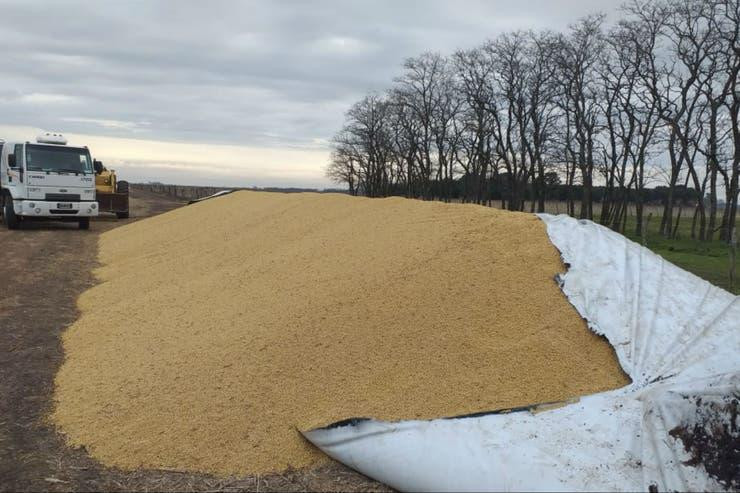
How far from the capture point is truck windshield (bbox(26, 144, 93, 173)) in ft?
48.2

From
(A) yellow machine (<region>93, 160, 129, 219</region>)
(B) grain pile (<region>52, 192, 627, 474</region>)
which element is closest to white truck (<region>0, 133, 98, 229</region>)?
(A) yellow machine (<region>93, 160, 129, 219</region>)

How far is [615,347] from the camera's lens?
412cm

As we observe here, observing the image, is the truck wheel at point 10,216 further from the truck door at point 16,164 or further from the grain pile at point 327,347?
the grain pile at point 327,347

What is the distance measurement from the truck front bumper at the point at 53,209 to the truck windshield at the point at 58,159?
913 millimetres

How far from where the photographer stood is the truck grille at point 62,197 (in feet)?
49.4

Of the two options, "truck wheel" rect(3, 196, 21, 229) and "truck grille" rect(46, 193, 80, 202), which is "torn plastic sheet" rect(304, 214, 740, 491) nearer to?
"truck grille" rect(46, 193, 80, 202)

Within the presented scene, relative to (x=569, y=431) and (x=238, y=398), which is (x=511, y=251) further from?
(x=238, y=398)

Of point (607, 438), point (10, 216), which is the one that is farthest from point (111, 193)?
point (607, 438)

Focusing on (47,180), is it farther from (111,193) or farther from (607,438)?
(607,438)

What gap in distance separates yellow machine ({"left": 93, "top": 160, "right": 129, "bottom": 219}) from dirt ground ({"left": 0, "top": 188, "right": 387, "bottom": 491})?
1197 centimetres

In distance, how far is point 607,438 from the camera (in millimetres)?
3211

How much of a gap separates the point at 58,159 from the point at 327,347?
1370 cm

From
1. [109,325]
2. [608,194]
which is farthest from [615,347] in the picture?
[608,194]

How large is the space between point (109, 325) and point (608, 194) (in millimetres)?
31160
